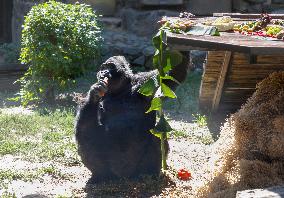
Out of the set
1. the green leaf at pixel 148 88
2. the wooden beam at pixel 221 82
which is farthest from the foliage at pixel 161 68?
the wooden beam at pixel 221 82

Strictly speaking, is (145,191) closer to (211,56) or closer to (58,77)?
(211,56)

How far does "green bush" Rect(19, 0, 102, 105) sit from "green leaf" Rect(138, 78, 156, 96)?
12.0ft

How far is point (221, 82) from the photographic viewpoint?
6281mm

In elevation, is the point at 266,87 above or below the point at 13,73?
above

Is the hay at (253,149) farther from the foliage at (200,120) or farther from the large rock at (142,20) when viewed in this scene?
the large rock at (142,20)

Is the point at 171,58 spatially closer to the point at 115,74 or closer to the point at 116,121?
the point at 115,74

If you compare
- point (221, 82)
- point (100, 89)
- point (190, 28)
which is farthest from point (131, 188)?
point (221, 82)

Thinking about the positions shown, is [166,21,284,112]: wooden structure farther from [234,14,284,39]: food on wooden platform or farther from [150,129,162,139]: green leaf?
[150,129,162,139]: green leaf

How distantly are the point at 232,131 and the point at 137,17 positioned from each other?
20.0ft

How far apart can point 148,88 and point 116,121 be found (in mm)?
525

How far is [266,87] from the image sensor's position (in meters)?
4.32

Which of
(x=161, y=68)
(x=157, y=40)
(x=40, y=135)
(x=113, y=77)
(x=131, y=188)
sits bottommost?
(x=40, y=135)

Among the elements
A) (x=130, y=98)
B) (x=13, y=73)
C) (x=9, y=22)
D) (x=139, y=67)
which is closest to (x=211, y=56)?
(x=130, y=98)

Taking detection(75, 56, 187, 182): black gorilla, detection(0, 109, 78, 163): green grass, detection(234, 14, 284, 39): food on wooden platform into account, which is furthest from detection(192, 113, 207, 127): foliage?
detection(234, 14, 284, 39): food on wooden platform
